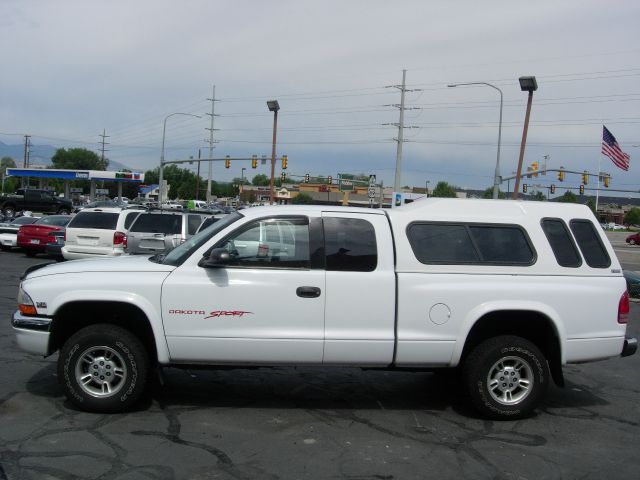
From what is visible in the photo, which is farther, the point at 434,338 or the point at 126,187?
the point at 126,187

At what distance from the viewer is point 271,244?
19.4 ft

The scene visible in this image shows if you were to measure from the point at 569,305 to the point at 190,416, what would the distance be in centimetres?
357

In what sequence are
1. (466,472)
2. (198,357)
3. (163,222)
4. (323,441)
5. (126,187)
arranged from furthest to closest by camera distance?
(126,187)
(163,222)
(198,357)
(323,441)
(466,472)

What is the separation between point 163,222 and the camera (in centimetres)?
1466

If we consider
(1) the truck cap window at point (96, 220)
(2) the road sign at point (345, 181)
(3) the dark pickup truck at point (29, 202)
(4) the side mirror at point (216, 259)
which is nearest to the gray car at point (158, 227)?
(1) the truck cap window at point (96, 220)

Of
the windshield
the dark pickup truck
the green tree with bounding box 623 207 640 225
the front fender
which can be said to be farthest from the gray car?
the green tree with bounding box 623 207 640 225

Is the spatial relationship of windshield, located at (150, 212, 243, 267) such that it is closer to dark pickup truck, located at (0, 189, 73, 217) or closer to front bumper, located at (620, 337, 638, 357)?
front bumper, located at (620, 337, 638, 357)

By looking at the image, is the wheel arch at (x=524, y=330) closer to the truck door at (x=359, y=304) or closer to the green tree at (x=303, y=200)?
the truck door at (x=359, y=304)

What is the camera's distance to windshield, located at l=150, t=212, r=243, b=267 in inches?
232

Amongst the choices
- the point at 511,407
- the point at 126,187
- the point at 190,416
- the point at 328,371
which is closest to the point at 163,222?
the point at 328,371

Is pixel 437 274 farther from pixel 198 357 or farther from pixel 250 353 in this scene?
pixel 198 357

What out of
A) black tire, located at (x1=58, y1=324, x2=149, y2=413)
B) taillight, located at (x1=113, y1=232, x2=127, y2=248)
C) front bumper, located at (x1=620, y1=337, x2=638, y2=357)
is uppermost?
taillight, located at (x1=113, y1=232, x2=127, y2=248)

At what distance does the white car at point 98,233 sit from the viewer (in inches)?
621

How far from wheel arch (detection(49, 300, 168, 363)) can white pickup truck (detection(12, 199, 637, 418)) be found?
19 millimetres
